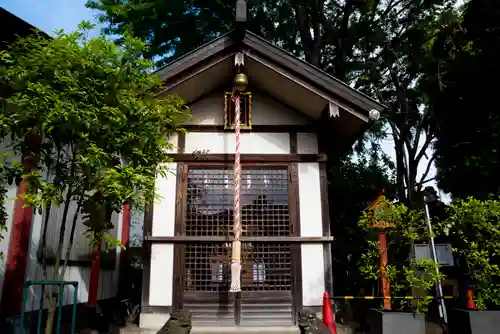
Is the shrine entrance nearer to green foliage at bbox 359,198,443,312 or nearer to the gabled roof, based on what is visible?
green foliage at bbox 359,198,443,312

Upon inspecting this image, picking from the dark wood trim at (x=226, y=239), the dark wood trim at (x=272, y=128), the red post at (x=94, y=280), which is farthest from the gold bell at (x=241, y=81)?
the red post at (x=94, y=280)

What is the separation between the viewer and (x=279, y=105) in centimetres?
862

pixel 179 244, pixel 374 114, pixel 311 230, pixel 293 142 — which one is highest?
pixel 374 114

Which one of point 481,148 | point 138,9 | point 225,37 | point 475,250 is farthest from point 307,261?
point 138,9

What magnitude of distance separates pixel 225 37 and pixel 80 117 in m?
3.97

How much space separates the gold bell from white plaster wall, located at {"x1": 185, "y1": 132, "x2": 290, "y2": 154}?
37.9 inches

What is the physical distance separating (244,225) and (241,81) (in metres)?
2.75

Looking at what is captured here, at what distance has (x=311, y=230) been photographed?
7.86 m

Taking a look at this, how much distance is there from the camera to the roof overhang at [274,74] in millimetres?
7789

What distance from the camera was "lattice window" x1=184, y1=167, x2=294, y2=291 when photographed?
7.73 m

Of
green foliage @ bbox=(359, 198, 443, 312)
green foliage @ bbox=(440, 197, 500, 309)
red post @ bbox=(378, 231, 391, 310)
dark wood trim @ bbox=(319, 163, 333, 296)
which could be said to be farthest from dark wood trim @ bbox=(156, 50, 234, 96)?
green foliage @ bbox=(440, 197, 500, 309)

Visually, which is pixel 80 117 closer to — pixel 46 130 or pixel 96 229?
pixel 46 130

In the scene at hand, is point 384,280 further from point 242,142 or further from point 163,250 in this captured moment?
point 163,250

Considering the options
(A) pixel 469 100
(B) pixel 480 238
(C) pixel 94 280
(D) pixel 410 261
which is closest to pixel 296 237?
(D) pixel 410 261
